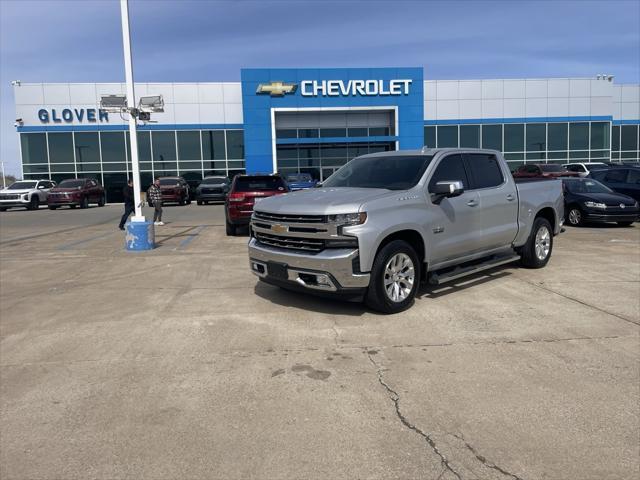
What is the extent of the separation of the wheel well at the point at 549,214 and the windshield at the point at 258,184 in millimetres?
6712

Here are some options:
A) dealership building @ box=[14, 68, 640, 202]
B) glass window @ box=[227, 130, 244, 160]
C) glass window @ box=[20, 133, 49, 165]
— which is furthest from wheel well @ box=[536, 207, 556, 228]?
glass window @ box=[20, 133, 49, 165]

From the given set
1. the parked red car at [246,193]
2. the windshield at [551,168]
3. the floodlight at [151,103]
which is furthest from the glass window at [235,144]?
the floodlight at [151,103]

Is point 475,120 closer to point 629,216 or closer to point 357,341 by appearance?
point 629,216

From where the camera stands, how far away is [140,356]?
15.9 ft

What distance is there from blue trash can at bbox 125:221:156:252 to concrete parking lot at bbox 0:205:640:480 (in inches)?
131

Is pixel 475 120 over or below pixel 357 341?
over

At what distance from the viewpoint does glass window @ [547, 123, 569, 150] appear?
123 ft

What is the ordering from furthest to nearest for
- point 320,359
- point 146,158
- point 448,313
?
point 146,158 → point 448,313 → point 320,359

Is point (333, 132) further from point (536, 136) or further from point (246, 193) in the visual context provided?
point (246, 193)

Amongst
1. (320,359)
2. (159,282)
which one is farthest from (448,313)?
(159,282)

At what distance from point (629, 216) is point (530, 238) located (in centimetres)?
834

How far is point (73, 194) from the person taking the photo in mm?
27781

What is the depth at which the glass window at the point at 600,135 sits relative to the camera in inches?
1487

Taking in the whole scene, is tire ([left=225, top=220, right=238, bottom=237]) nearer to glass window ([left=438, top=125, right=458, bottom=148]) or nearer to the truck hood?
the truck hood
